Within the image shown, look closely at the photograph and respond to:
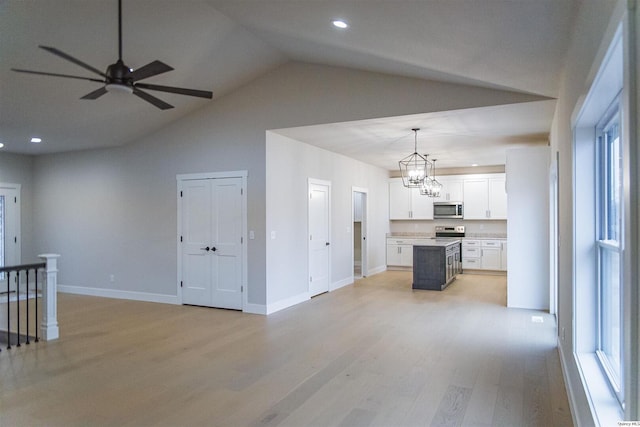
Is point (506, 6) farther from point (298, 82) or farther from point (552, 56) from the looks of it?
point (298, 82)

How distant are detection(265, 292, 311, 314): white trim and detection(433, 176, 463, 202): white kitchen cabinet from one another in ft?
17.5

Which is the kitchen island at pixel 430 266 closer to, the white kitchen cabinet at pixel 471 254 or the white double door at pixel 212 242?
the white kitchen cabinet at pixel 471 254

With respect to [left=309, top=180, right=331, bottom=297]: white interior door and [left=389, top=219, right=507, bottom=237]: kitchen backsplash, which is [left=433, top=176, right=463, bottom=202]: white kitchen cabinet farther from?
[left=309, top=180, right=331, bottom=297]: white interior door

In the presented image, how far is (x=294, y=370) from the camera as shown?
3.89 m

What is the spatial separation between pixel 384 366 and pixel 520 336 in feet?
6.51

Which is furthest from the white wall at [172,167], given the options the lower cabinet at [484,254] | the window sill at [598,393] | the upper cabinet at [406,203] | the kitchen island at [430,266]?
the lower cabinet at [484,254]

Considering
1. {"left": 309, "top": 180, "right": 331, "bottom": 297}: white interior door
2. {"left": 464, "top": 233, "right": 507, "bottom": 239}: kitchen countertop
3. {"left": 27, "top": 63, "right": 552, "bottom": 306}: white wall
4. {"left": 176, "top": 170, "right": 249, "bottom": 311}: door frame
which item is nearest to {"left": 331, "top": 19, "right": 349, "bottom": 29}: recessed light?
{"left": 27, "top": 63, "right": 552, "bottom": 306}: white wall

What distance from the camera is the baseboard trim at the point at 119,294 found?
710cm

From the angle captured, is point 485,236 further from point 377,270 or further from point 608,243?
point 608,243

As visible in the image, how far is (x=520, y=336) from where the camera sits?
16.1 feet

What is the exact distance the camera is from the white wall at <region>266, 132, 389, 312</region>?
636 centimetres

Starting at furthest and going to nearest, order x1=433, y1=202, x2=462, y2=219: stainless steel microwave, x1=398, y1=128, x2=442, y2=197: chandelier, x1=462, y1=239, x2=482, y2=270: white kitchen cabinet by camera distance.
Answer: x1=433, y1=202, x2=462, y2=219: stainless steel microwave, x1=462, y1=239, x2=482, y2=270: white kitchen cabinet, x1=398, y1=128, x2=442, y2=197: chandelier

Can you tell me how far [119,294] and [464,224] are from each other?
26.7 feet

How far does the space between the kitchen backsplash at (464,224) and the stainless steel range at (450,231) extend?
0.13 meters
